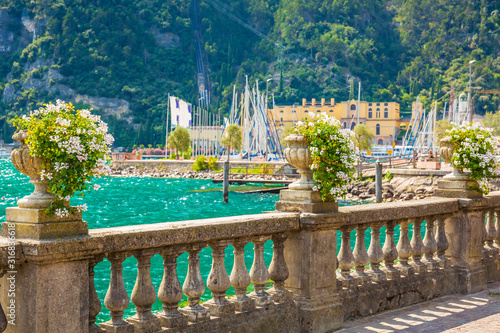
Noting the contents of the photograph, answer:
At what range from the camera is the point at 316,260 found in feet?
19.3

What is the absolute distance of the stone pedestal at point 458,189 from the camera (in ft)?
26.6

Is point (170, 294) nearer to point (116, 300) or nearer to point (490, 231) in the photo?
point (116, 300)

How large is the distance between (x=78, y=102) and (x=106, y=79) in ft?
44.3

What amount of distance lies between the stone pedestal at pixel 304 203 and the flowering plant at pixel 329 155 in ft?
0.35

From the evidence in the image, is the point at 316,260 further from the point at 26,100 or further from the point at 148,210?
the point at 26,100

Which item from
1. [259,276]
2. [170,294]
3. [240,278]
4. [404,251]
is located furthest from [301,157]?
[404,251]

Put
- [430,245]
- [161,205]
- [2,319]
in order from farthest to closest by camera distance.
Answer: [161,205] < [430,245] < [2,319]

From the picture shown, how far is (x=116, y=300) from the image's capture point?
175 inches

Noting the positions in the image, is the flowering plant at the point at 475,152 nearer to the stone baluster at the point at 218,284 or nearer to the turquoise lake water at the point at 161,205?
the stone baluster at the point at 218,284

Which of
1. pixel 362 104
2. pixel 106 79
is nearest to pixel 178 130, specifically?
pixel 362 104

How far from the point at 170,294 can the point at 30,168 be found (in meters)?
1.51

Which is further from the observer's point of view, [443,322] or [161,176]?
[161,176]

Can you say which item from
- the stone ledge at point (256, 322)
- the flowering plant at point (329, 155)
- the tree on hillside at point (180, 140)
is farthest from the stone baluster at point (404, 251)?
the tree on hillside at point (180, 140)

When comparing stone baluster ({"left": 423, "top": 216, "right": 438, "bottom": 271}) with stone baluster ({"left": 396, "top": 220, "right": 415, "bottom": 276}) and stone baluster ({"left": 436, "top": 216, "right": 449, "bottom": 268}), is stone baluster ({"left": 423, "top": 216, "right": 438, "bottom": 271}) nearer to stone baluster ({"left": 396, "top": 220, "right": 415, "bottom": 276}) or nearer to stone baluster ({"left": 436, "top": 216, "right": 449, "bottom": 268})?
stone baluster ({"left": 436, "top": 216, "right": 449, "bottom": 268})
